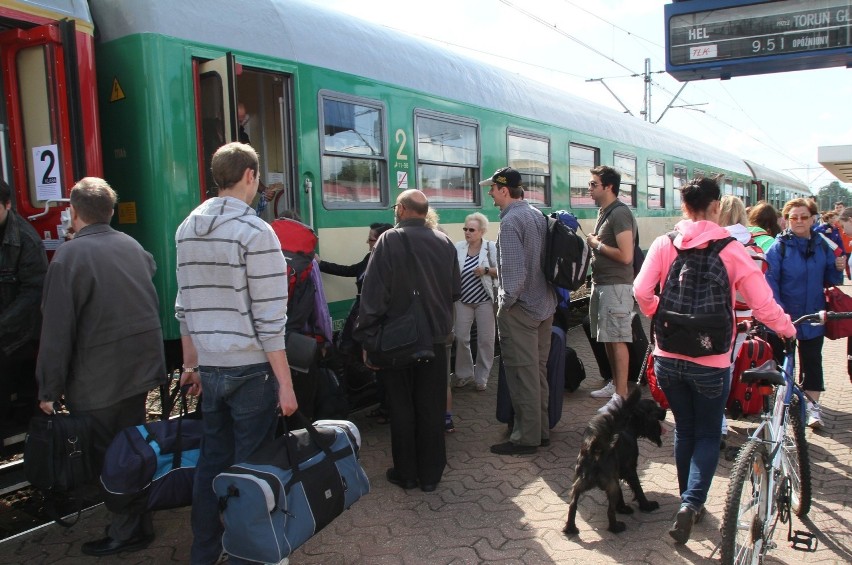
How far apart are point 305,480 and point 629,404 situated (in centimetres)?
184

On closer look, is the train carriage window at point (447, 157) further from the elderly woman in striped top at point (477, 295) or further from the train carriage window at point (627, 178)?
the train carriage window at point (627, 178)

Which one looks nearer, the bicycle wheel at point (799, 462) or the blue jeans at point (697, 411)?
the blue jeans at point (697, 411)

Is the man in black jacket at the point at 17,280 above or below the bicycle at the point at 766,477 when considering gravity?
above

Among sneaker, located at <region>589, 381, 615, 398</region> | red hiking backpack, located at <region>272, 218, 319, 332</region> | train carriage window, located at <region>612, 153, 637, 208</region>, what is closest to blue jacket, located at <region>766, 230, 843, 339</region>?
sneaker, located at <region>589, 381, 615, 398</region>

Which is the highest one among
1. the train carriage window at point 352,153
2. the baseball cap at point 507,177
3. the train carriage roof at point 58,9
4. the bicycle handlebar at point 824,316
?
the train carriage roof at point 58,9

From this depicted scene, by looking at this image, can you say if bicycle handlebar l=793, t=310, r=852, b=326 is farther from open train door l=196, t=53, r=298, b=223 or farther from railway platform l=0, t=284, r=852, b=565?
open train door l=196, t=53, r=298, b=223

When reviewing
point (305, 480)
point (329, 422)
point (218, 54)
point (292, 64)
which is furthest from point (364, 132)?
point (305, 480)

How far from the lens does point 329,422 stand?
3359 millimetres

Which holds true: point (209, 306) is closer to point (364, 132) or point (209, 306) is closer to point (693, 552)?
point (693, 552)

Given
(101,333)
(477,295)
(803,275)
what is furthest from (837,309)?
(101,333)

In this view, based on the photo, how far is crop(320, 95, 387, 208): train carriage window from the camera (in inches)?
209

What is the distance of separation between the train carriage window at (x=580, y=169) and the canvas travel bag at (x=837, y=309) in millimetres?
4437

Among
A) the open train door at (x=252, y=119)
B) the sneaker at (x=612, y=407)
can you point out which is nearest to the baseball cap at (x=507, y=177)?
the open train door at (x=252, y=119)

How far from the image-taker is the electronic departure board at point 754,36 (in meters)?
6.45
